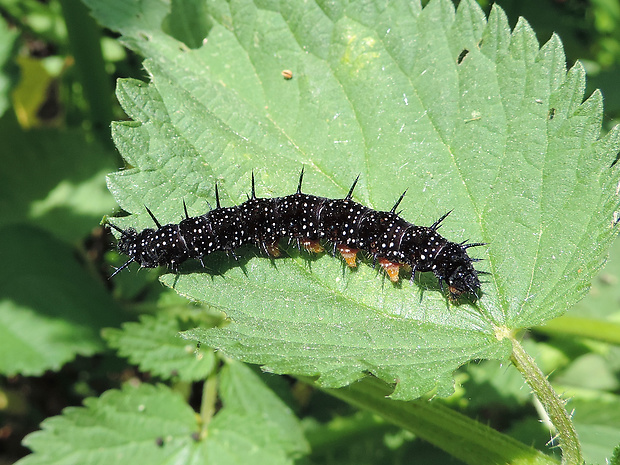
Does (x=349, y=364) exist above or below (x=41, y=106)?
below

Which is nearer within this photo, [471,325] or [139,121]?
[471,325]

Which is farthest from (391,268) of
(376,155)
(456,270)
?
(376,155)

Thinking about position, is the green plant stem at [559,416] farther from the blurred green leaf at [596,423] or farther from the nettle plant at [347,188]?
the blurred green leaf at [596,423]

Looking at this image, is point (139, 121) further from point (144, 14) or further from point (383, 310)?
point (383, 310)

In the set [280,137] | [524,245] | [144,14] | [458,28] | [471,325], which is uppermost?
[144,14]

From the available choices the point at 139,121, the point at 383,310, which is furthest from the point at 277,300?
the point at 139,121

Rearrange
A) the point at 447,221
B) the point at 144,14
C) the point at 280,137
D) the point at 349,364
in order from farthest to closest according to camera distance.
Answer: the point at 144,14
the point at 280,137
the point at 447,221
the point at 349,364

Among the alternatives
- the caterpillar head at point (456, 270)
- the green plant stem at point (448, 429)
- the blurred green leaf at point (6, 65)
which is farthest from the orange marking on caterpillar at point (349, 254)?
the blurred green leaf at point (6, 65)

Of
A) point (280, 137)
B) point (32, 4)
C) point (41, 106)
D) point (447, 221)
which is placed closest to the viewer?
point (447, 221)
